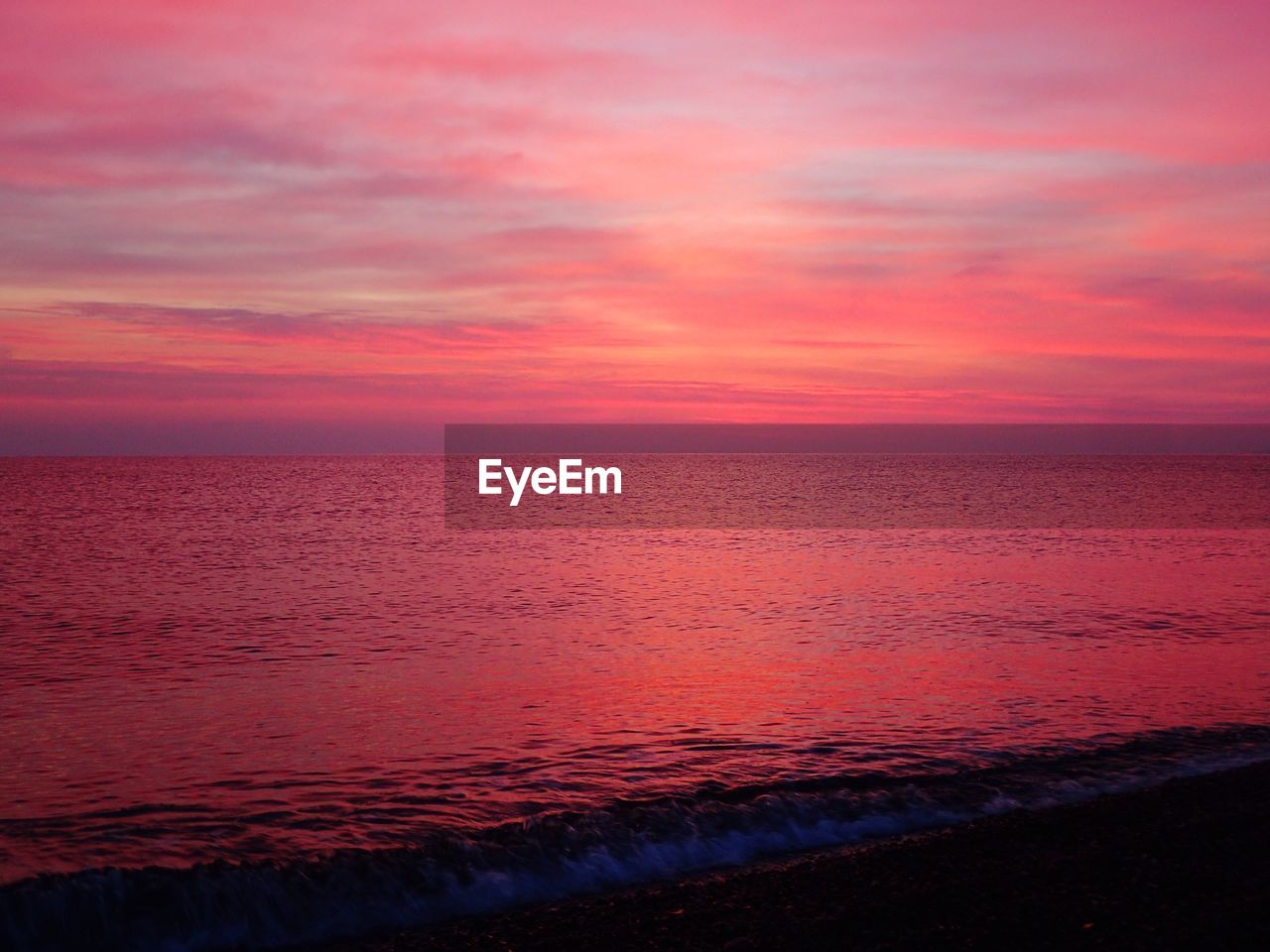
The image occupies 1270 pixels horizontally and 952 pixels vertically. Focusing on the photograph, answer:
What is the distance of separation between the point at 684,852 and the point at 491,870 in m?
1.99

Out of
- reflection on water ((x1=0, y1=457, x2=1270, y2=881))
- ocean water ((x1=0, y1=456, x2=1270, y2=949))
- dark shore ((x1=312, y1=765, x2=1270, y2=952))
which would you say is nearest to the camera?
dark shore ((x1=312, y1=765, x2=1270, y2=952))

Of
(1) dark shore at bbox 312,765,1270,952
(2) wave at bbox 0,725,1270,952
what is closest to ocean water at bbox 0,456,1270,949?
(2) wave at bbox 0,725,1270,952

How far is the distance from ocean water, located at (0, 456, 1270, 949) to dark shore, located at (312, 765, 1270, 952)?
2.59 ft

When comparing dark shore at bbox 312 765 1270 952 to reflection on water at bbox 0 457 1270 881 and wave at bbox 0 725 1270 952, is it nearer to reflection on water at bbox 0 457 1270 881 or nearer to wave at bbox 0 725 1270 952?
wave at bbox 0 725 1270 952

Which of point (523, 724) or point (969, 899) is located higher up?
point (969, 899)

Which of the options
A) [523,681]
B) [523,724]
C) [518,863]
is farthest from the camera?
[523,681]

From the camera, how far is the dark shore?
7.68m

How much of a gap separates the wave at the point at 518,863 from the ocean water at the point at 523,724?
33mm

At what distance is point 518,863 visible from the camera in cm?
985

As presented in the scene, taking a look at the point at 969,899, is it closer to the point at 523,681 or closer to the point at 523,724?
the point at 523,724

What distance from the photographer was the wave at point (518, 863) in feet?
28.1

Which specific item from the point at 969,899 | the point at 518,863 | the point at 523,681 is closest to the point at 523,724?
the point at 523,681

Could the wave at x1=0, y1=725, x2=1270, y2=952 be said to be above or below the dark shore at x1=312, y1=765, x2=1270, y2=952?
below

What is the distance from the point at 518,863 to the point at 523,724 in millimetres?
5114
